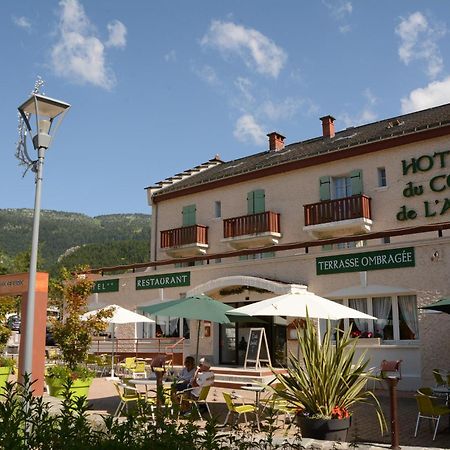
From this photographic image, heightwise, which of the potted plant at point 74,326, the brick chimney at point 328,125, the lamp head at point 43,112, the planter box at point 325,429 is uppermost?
the brick chimney at point 328,125

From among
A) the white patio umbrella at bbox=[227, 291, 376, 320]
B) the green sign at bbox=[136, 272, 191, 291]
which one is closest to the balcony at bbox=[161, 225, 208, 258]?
the green sign at bbox=[136, 272, 191, 291]

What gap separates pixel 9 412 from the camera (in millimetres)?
4219

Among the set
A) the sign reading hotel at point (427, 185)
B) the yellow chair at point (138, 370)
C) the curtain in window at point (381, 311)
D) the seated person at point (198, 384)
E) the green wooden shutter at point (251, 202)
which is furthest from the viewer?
the green wooden shutter at point (251, 202)

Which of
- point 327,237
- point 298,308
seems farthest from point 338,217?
point 298,308

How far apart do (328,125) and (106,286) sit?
1250 cm

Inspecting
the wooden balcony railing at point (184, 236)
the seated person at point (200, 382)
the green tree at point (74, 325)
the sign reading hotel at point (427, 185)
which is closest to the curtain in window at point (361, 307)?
the sign reading hotel at point (427, 185)

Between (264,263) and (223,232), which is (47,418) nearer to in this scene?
(264,263)

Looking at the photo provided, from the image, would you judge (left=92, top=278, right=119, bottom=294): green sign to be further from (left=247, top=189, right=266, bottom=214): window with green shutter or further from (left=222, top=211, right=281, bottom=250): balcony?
(left=247, top=189, right=266, bottom=214): window with green shutter

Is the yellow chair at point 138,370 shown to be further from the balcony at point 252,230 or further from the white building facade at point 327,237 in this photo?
the balcony at point 252,230

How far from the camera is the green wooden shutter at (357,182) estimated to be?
2102cm

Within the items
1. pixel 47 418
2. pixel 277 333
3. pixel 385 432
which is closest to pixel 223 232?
pixel 277 333

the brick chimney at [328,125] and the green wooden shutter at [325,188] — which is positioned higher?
the brick chimney at [328,125]

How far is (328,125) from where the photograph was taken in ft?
86.9

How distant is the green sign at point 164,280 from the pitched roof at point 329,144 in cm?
614
